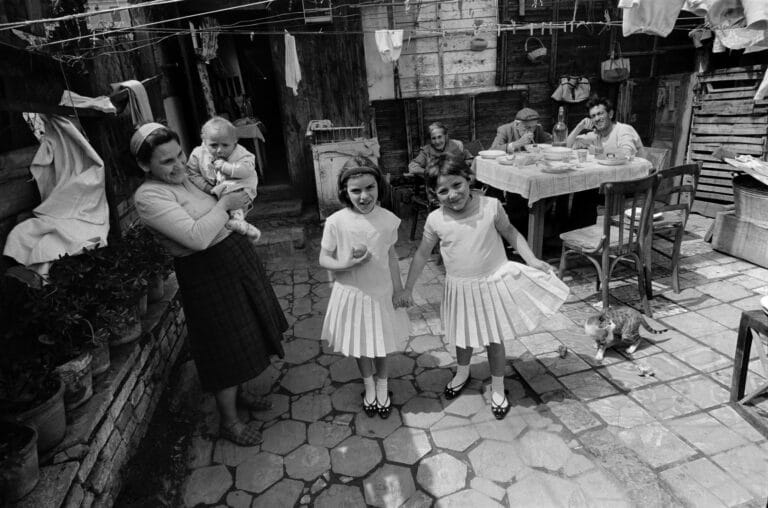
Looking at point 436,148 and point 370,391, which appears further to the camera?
point 436,148

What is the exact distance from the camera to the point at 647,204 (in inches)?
173

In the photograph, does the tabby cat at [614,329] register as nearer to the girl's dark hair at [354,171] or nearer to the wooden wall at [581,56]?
the girl's dark hair at [354,171]

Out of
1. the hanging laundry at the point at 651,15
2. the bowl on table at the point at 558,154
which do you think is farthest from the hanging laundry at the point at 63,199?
the hanging laundry at the point at 651,15

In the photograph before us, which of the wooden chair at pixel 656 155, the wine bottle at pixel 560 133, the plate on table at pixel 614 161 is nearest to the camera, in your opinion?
the plate on table at pixel 614 161

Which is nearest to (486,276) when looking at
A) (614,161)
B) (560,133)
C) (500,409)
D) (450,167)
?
(450,167)

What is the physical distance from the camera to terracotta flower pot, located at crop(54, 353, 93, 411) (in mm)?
2637

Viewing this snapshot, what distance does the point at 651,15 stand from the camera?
15.3 feet

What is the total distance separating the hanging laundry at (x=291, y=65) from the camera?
25.1 feet

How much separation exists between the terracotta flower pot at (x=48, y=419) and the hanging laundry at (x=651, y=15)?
233 inches

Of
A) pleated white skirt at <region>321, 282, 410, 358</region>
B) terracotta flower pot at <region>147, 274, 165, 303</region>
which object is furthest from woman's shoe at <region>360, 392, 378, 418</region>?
terracotta flower pot at <region>147, 274, 165, 303</region>

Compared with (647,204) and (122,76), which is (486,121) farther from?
(122,76)

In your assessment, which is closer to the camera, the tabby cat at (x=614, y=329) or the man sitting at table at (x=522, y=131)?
the tabby cat at (x=614, y=329)

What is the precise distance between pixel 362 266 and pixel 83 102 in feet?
9.34

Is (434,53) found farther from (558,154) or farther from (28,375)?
(28,375)
